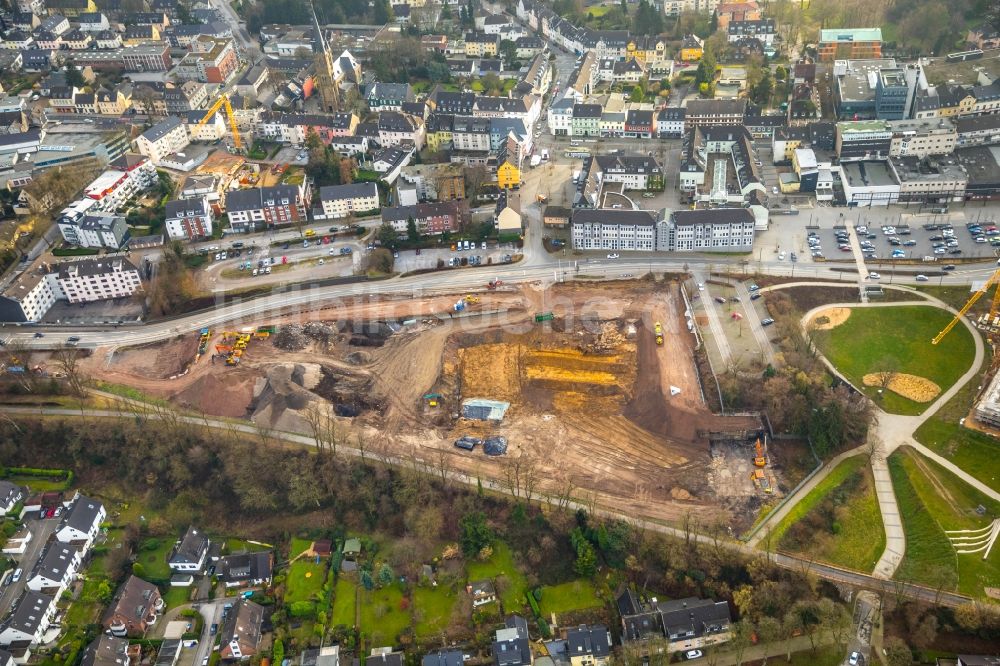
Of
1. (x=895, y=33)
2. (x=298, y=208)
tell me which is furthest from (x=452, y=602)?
(x=895, y=33)

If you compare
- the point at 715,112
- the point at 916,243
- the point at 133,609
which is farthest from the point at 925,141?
the point at 133,609

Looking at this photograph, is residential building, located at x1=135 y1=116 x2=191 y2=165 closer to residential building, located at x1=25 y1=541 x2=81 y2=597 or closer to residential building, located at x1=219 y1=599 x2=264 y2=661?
residential building, located at x1=25 y1=541 x2=81 y2=597

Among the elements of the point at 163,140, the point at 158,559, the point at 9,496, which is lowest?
the point at 158,559

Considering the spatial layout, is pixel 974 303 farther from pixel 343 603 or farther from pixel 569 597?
pixel 343 603

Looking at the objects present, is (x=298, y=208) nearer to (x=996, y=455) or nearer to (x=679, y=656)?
(x=679, y=656)

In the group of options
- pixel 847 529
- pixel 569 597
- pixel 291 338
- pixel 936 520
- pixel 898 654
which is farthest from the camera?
pixel 291 338
